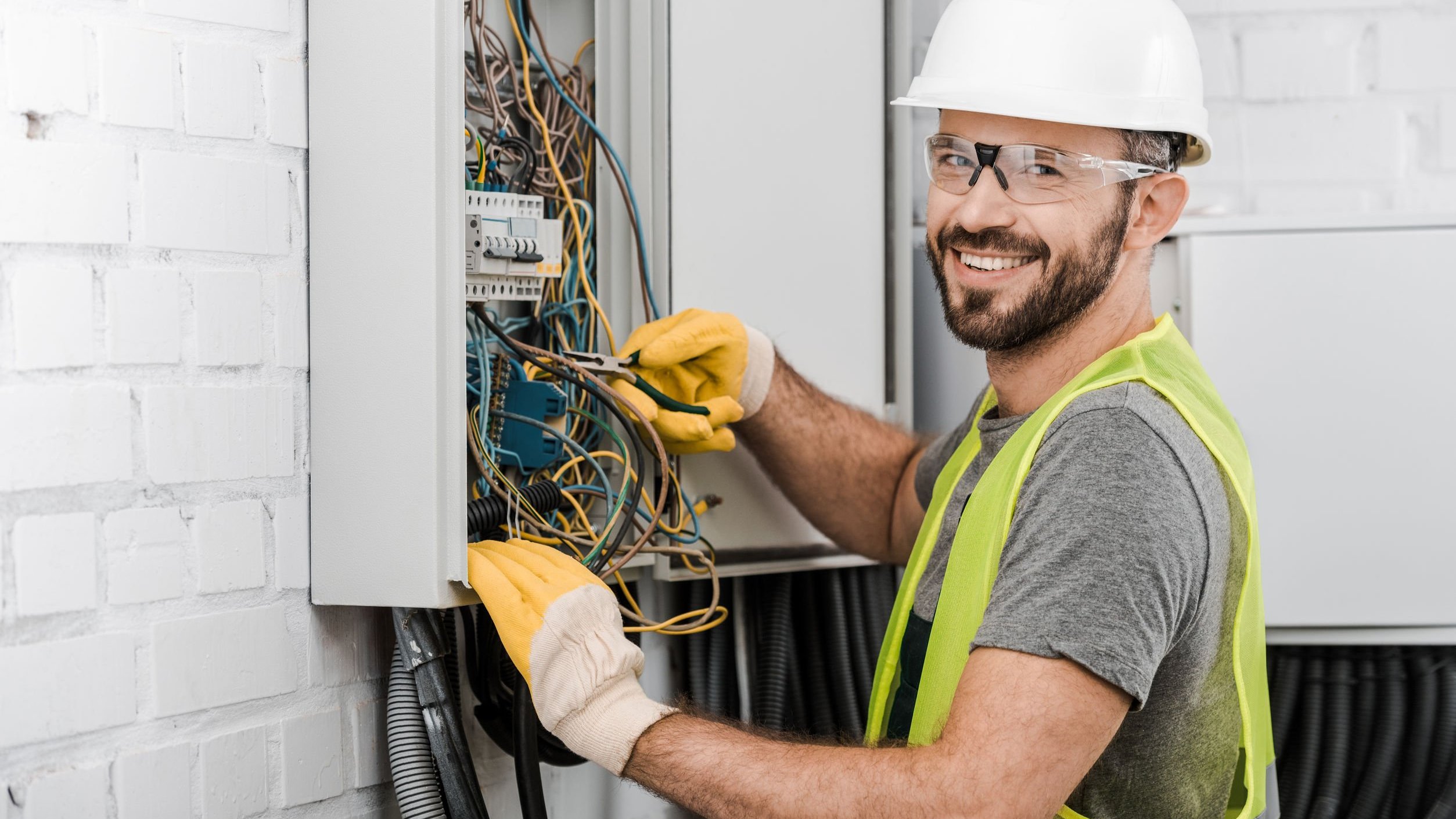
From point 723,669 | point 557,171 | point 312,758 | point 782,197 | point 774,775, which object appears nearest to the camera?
point 774,775

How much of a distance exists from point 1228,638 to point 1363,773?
0.89 meters

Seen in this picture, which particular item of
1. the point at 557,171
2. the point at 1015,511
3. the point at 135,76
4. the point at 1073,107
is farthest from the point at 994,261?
the point at 135,76

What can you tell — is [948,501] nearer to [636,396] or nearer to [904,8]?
[636,396]

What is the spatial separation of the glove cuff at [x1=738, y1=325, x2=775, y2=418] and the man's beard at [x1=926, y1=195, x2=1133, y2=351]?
0.99 ft

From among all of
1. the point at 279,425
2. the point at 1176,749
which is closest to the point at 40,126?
the point at 279,425

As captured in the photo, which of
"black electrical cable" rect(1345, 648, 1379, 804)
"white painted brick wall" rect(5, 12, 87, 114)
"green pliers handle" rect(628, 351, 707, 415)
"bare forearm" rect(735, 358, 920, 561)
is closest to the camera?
"white painted brick wall" rect(5, 12, 87, 114)

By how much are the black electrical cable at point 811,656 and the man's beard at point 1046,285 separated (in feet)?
1.93

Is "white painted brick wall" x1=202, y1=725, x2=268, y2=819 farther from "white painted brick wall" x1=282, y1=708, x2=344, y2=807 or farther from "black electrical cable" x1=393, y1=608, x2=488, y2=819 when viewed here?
"black electrical cable" x1=393, y1=608, x2=488, y2=819

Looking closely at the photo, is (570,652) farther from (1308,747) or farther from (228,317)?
(1308,747)

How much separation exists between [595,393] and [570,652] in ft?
0.99

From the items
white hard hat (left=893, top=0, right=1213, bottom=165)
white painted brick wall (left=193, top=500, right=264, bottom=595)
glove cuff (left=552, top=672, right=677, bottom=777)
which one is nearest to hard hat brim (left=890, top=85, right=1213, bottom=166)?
white hard hat (left=893, top=0, right=1213, bottom=165)

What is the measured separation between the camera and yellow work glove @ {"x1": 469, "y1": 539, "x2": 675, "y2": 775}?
44.9 inches

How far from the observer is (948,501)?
1.38 metres

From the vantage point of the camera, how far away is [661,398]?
1406 millimetres
